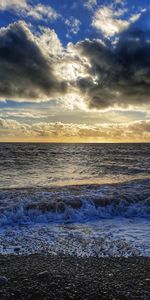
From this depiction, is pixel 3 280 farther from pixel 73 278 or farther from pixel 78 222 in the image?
pixel 78 222

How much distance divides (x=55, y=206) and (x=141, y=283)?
730cm

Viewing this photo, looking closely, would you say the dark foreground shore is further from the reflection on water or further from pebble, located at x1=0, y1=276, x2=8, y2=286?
the reflection on water

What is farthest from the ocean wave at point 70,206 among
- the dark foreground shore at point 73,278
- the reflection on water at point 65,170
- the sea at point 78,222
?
the reflection on water at point 65,170

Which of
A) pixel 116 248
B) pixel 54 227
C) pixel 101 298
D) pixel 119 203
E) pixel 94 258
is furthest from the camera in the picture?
pixel 119 203

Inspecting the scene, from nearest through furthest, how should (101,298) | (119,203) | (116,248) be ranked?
(101,298), (116,248), (119,203)

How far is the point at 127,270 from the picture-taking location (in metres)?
7.03

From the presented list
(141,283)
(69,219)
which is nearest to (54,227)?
(69,219)

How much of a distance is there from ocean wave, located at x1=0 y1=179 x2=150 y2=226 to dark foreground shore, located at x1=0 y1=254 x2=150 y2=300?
172 inches

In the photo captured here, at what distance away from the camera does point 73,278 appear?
21.2 ft

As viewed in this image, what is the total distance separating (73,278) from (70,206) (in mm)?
6951

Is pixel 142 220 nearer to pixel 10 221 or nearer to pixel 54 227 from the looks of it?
pixel 54 227

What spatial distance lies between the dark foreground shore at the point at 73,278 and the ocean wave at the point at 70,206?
4.37 m

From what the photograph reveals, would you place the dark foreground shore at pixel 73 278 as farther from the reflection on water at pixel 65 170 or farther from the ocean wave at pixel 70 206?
the reflection on water at pixel 65 170

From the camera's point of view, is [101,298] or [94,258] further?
[94,258]
